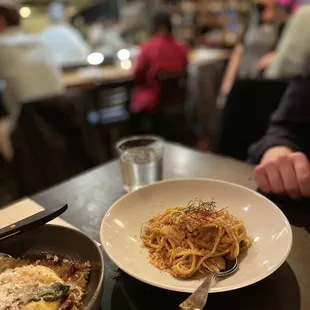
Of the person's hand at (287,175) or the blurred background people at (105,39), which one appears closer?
the person's hand at (287,175)

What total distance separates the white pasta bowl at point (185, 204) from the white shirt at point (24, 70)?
1.88m

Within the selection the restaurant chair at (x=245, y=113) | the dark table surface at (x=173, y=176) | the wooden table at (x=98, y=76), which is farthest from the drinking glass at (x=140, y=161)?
the wooden table at (x=98, y=76)

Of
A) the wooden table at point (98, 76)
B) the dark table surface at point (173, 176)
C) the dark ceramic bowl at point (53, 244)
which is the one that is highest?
the dark ceramic bowl at point (53, 244)

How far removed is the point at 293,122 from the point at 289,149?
0.15m

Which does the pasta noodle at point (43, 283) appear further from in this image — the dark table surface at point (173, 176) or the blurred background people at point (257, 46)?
the blurred background people at point (257, 46)

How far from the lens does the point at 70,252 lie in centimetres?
71

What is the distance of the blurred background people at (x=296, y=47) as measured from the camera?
80.8 inches

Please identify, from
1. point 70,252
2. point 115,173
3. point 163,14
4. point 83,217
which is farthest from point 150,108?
point 70,252

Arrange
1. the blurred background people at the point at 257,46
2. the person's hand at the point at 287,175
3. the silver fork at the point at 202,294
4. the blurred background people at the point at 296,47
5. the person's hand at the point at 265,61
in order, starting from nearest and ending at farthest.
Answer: the silver fork at the point at 202,294 → the person's hand at the point at 287,175 → the blurred background people at the point at 296,47 → the person's hand at the point at 265,61 → the blurred background people at the point at 257,46

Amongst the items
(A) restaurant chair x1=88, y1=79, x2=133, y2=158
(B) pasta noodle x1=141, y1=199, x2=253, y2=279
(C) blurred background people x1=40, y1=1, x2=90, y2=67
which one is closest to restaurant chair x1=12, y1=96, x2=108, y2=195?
(A) restaurant chair x1=88, y1=79, x2=133, y2=158

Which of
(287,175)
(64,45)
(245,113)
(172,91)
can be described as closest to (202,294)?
(287,175)

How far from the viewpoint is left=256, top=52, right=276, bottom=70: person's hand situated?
2518mm

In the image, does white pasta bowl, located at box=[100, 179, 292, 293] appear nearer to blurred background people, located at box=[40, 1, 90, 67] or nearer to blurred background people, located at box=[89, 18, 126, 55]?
blurred background people, located at box=[40, 1, 90, 67]

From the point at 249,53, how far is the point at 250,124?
110cm
